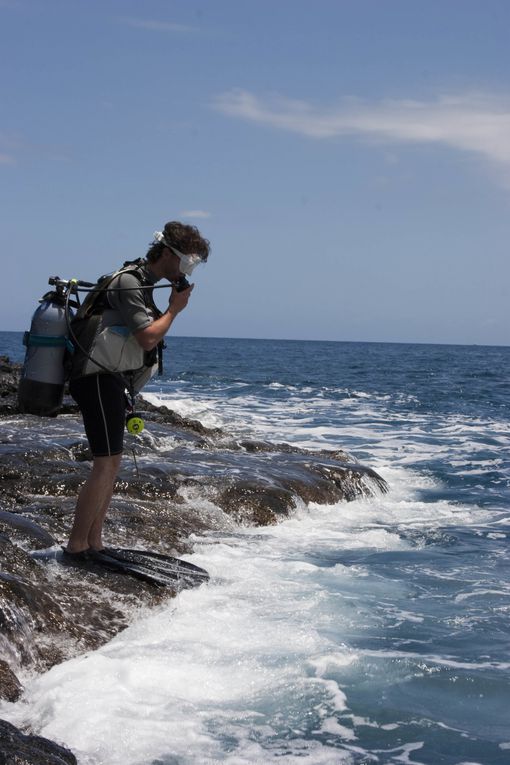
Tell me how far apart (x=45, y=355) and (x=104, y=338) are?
41cm

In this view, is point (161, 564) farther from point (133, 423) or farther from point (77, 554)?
point (133, 423)

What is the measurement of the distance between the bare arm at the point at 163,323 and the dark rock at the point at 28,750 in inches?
98.0

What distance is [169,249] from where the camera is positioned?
19.2 feet

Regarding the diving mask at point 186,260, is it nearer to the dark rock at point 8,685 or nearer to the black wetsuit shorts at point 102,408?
the black wetsuit shorts at point 102,408

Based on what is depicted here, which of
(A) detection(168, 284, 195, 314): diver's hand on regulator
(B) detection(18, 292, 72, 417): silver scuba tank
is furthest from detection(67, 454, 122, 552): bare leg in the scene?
(A) detection(168, 284, 195, 314): diver's hand on regulator

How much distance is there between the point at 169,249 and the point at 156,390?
27.8m

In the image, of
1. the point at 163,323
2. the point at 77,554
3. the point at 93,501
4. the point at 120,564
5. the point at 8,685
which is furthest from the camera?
the point at 120,564

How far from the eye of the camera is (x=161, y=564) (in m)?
6.98

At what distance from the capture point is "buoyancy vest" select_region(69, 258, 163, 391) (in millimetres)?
5746

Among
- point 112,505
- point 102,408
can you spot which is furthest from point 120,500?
point 102,408

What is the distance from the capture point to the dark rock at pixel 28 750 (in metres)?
3.69

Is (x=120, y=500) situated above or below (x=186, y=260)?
below

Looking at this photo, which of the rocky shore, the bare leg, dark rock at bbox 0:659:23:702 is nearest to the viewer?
dark rock at bbox 0:659:23:702

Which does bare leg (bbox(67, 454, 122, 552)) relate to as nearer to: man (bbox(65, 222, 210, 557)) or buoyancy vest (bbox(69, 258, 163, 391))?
man (bbox(65, 222, 210, 557))
